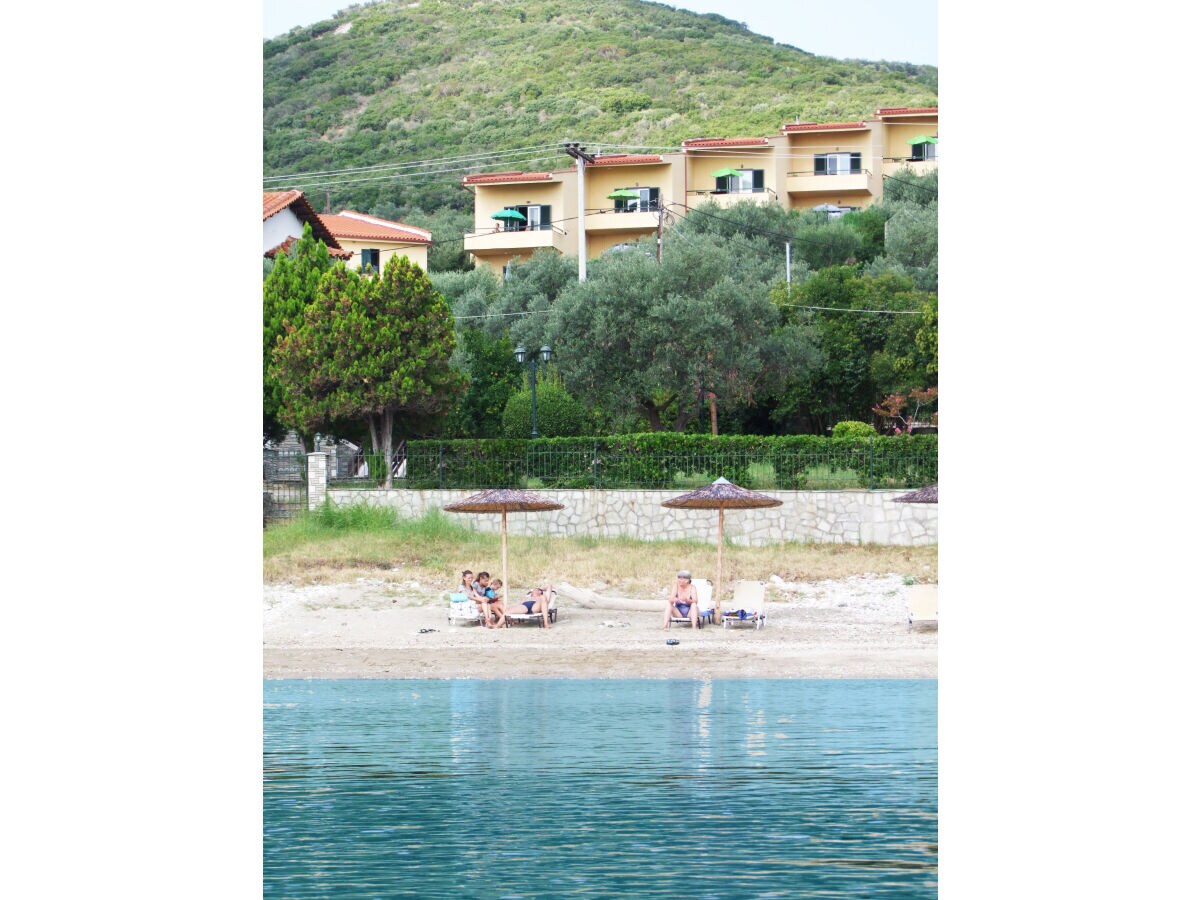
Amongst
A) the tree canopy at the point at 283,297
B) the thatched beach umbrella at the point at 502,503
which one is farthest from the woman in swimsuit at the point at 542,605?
the tree canopy at the point at 283,297

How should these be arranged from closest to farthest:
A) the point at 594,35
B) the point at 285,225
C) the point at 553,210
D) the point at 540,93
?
1. the point at 285,225
2. the point at 553,210
3. the point at 540,93
4. the point at 594,35

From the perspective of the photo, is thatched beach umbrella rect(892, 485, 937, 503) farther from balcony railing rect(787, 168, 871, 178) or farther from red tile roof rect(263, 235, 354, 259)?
balcony railing rect(787, 168, 871, 178)

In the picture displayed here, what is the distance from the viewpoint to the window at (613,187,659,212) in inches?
1799

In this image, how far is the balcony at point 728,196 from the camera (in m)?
45.8

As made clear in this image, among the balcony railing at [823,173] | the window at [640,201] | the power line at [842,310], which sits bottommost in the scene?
the power line at [842,310]

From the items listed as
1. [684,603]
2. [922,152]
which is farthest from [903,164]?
[684,603]

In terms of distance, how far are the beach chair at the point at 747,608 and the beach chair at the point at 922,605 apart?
166cm

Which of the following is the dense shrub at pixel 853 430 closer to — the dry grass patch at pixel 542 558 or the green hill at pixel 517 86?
the dry grass patch at pixel 542 558

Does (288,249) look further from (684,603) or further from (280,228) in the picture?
(684,603)
